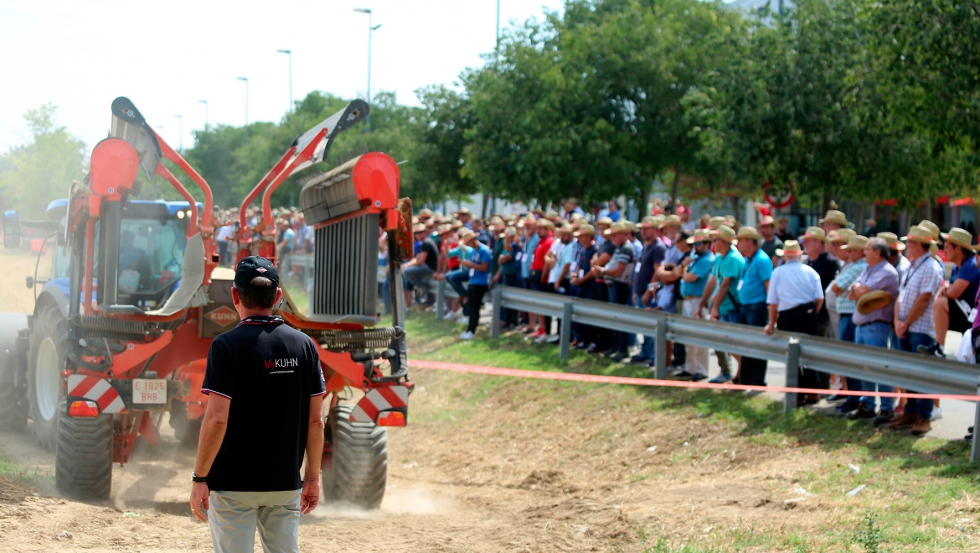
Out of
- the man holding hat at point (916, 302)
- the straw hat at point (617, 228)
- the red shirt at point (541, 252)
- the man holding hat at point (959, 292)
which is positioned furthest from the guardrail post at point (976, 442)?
the red shirt at point (541, 252)

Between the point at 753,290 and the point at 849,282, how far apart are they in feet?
4.07

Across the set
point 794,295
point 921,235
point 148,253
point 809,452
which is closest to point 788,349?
point 794,295

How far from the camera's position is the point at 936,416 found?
31.2 feet

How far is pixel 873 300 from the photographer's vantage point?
974 cm

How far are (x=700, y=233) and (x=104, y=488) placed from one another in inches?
287

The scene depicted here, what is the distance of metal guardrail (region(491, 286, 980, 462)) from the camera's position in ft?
27.8

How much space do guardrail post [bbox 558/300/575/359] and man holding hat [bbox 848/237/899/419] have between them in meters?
4.52

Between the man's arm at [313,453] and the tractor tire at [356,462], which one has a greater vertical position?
the man's arm at [313,453]

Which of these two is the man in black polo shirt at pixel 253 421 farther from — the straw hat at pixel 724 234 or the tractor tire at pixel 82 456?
the straw hat at pixel 724 234

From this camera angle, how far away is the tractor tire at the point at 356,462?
8164 mm

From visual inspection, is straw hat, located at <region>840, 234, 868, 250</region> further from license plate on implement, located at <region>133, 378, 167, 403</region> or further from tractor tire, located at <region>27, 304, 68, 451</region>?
tractor tire, located at <region>27, 304, 68, 451</region>

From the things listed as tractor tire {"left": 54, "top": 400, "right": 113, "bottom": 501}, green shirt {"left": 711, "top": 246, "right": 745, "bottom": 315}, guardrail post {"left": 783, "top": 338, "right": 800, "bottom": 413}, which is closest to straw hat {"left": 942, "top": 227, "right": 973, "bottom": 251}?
guardrail post {"left": 783, "top": 338, "right": 800, "bottom": 413}

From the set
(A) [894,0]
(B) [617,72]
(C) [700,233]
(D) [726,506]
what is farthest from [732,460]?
(B) [617,72]

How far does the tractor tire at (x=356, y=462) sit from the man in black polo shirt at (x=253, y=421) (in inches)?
138
